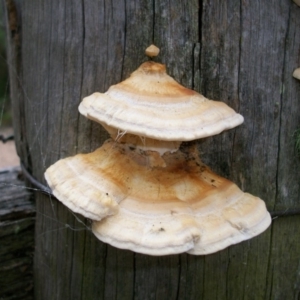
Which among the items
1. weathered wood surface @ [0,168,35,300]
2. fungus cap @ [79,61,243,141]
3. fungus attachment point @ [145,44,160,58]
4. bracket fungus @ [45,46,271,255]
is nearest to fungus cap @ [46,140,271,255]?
bracket fungus @ [45,46,271,255]

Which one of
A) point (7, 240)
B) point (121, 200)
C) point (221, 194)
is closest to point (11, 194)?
point (7, 240)

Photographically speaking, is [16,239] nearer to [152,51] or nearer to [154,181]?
[154,181]

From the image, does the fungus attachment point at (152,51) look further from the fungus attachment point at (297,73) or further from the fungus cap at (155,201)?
the fungus attachment point at (297,73)

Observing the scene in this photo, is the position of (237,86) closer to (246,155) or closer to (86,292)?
(246,155)

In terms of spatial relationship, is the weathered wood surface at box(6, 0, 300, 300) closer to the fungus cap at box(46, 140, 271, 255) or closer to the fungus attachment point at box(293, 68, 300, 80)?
the fungus attachment point at box(293, 68, 300, 80)

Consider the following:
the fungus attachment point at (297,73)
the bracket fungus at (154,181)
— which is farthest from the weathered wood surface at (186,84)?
the bracket fungus at (154,181)

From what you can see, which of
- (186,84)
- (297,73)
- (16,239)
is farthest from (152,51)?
(16,239)
